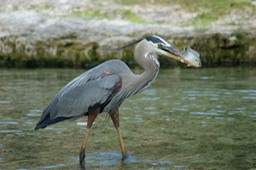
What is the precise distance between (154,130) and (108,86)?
230cm

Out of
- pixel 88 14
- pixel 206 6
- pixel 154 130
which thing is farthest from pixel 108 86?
pixel 206 6

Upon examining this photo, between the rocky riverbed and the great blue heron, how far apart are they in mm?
9954

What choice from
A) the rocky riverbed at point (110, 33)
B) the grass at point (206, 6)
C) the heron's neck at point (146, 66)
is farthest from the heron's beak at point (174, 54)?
the grass at point (206, 6)

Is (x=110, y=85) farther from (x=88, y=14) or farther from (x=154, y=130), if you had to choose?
(x=88, y=14)

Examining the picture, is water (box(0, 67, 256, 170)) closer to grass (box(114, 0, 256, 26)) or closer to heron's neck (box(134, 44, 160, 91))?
heron's neck (box(134, 44, 160, 91))

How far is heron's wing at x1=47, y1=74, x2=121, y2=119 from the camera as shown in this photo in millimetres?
7422

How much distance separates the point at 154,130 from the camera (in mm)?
9539

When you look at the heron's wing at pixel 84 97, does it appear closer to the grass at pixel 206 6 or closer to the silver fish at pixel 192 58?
the silver fish at pixel 192 58

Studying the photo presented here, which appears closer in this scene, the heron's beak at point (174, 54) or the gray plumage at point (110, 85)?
the heron's beak at point (174, 54)

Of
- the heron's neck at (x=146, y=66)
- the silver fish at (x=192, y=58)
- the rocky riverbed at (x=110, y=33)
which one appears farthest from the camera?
the rocky riverbed at (x=110, y=33)

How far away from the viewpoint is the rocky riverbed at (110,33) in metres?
17.9

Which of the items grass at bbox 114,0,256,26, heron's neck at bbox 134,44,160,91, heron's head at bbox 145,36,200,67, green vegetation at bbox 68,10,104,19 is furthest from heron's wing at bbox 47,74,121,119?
grass at bbox 114,0,256,26

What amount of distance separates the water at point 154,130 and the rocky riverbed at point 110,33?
2957 mm

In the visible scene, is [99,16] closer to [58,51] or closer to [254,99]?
[58,51]
